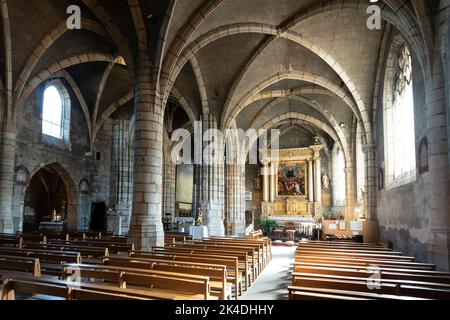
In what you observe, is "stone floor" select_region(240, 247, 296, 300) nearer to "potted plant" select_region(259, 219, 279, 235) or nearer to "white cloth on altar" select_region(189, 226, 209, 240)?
"white cloth on altar" select_region(189, 226, 209, 240)

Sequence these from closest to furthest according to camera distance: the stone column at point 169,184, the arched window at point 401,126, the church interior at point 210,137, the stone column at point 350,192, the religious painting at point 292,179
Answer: the church interior at point 210,137 → the arched window at point 401,126 → the stone column at point 350,192 → the stone column at point 169,184 → the religious painting at point 292,179

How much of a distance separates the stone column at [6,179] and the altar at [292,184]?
20462mm

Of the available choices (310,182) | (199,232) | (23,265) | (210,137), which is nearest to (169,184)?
(210,137)

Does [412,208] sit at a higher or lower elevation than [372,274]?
higher

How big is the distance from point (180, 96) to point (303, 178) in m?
16.4

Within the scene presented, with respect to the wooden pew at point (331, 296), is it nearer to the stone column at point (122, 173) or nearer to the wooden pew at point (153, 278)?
the wooden pew at point (153, 278)

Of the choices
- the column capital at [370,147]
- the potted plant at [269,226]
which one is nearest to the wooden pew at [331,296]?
the column capital at [370,147]

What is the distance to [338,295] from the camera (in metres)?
3.21

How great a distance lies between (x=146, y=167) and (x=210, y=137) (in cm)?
722

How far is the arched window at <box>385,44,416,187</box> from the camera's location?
10391 millimetres

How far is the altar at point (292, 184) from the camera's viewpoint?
28750 millimetres

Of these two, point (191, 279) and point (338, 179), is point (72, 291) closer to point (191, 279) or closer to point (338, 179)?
point (191, 279)

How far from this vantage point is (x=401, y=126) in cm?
1143
